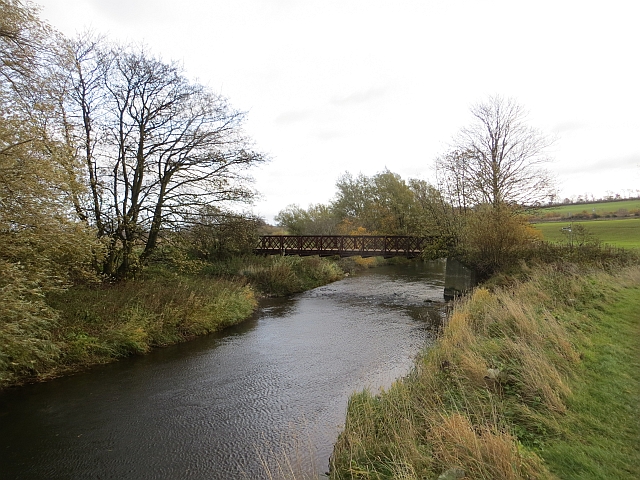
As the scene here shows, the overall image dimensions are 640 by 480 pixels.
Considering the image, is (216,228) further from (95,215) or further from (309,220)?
(309,220)

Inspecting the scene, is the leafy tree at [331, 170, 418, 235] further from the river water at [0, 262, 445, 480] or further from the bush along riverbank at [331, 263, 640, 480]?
the bush along riverbank at [331, 263, 640, 480]

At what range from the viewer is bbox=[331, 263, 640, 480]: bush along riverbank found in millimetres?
3799

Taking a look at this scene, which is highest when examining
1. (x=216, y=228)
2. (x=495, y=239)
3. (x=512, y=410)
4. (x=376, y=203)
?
(x=376, y=203)

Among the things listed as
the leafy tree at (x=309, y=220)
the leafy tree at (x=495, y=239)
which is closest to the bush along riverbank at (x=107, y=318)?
the leafy tree at (x=495, y=239)

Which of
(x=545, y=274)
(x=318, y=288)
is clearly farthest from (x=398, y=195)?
(x=545, y=274)

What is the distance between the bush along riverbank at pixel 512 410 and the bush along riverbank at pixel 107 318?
6.65m

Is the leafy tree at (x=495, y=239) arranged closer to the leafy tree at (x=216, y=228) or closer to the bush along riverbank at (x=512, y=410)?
the bush along riverbank at (x=512, y=410)

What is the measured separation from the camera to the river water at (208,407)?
598 cm

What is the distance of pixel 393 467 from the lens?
441 cm

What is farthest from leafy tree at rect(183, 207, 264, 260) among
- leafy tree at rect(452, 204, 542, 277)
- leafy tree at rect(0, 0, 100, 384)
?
leafy tree at rect(452, 204, 542, 277)

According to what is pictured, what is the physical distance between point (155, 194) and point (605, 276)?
17890mm

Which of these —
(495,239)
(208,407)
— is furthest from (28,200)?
(495,239)

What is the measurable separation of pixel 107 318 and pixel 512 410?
35.6 ft

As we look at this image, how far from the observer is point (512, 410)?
16.6 ft
